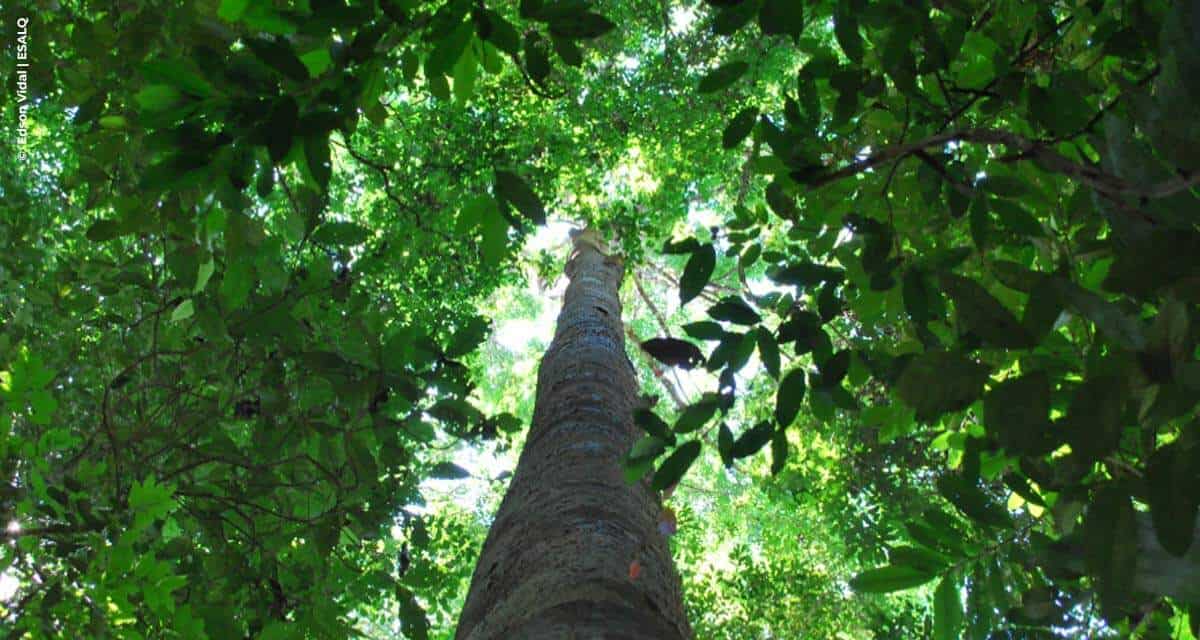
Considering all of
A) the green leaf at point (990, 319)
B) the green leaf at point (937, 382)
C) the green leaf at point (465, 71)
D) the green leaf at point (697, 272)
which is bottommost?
the green leaf at point (937, 382)

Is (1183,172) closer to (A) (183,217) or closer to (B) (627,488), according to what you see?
(B) (627,488)

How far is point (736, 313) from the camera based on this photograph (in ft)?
5.29

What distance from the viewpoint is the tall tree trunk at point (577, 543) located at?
1.42 meters

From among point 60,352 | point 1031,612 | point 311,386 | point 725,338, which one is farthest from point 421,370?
point 60,352

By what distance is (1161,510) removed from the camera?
901mm

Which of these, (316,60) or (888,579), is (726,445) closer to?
(888,579)

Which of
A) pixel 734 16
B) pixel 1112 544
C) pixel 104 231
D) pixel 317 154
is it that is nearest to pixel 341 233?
pixel 104 231

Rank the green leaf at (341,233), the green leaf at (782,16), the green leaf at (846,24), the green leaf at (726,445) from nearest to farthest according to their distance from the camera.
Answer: the green leaf at (782,16)
the green leaf at (846,24)
the green leaf at (726,445)
the green leaf at (341,233)

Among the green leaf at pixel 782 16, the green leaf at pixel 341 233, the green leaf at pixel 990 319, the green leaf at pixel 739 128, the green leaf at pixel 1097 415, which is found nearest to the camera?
the green leaf at pixel 1097 415

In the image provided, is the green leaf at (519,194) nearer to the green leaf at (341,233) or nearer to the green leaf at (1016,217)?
the green leaf at (341,233)

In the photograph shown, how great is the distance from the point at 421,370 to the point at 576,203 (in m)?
4.71

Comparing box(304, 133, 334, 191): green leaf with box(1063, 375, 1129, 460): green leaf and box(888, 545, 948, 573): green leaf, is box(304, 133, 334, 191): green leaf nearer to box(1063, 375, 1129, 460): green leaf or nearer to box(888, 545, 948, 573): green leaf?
box(1063, 375, 1129, 460): green leaf

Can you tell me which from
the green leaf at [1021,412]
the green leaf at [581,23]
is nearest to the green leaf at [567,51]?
the green leaf at [581,23]

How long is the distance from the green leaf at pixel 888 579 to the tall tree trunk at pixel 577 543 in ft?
1.26
